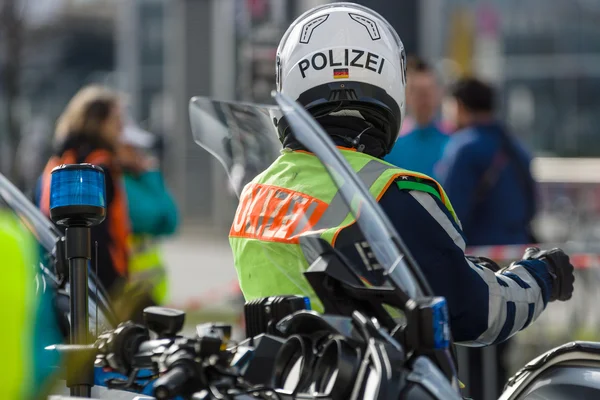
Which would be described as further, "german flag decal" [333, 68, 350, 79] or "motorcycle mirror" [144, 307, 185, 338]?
"german flag decal" [333, 68, 350, 79]

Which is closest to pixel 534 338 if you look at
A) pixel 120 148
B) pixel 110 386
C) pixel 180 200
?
pixel 120 148

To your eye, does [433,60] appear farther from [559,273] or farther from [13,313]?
[13,313]

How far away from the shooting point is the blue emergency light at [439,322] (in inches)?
104

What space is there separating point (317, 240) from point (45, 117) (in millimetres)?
36319

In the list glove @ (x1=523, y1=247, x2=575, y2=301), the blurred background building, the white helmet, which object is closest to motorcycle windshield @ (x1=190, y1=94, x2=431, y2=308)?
the white helmet

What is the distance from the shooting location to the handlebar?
265cm

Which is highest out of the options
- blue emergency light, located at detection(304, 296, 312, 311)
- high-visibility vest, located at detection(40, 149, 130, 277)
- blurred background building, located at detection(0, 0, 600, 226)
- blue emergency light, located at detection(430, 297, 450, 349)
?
blurred background building, located at detection(0, 0, 600, 226)

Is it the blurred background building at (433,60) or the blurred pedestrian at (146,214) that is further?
the blurred background building at (433,60)

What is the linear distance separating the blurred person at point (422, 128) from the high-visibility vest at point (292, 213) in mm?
4015

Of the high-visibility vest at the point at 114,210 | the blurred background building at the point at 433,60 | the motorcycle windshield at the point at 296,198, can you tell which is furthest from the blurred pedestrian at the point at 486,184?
the blurred background building at the point at 433,60

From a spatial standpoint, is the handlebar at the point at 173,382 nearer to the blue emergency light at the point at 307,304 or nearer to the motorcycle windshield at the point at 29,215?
the blue emergency light at the point at 307,304

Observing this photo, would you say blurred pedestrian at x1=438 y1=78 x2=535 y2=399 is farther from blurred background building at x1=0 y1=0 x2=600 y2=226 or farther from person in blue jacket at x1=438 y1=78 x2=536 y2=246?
blurred background building at x1=0 y1=0 x2=600 y2=226

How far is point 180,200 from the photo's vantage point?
25.5 meters

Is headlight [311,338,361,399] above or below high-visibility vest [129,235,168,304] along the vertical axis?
below
